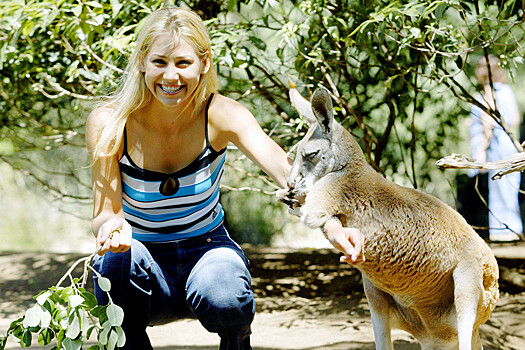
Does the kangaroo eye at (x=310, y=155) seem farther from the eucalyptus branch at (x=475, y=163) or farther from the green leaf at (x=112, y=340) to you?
the green leaf at (x=112, y=340)

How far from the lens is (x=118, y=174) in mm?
2611

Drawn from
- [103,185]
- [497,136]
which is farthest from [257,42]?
[497,136]

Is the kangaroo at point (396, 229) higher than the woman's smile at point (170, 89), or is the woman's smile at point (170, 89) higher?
the woman's smile at point (170, 89)

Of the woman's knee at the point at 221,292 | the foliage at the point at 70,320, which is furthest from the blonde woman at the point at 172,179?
the foliage at the point at 70,320

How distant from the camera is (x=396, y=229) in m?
2.18

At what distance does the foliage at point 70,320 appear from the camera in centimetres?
199

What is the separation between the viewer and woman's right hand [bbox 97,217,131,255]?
2.15 meters

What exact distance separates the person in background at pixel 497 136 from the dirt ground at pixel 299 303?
352 millimetres

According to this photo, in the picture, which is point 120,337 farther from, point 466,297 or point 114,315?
point 466,297

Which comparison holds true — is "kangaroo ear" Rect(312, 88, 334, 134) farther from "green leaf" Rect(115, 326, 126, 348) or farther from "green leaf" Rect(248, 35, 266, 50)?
"green leaf" Rect(248, 35, 266, 50)

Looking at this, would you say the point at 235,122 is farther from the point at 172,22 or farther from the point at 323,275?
A: the point at 323,275

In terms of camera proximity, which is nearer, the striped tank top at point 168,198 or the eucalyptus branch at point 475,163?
the eucalyptus branch at point 475,163

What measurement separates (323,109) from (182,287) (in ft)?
3.15

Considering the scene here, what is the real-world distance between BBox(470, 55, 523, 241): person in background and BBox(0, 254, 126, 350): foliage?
378 cm
